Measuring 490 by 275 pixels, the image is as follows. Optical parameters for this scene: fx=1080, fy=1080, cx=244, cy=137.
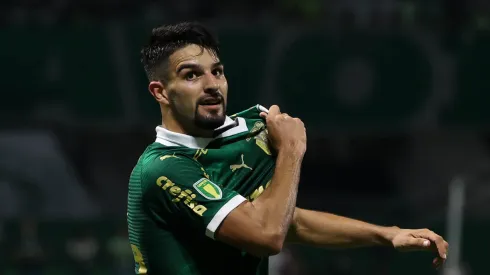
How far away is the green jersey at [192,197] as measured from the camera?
12.7ft

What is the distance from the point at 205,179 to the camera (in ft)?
12.9

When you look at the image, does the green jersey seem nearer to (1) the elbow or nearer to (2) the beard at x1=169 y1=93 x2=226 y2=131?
(2) the beard at x1=169 y1=93 x2=226 y2=131

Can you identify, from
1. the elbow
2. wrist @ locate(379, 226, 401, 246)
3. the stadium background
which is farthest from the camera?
the stadium background

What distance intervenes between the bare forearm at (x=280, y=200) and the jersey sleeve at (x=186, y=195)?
97 mm

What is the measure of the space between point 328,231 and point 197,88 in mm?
914

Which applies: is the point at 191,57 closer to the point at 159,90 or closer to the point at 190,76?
the point at 190,76

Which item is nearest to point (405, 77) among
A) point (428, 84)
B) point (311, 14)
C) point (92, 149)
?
point (428, 84)

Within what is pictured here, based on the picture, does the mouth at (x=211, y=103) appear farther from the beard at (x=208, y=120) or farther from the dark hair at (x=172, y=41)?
the dark hair at (x=172, y=41)

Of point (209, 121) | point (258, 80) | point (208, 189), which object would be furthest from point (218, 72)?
point (258, 80)

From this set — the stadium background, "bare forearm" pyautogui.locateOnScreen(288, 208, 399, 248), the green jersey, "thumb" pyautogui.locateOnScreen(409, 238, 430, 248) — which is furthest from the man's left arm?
the stadium background

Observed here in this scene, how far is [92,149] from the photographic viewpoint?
14406 millimetres

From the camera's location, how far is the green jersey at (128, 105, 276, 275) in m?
3.88

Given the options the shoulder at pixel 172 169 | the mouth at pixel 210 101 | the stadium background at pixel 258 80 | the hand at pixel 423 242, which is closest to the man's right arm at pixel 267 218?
the shoulder at pixel 172 169

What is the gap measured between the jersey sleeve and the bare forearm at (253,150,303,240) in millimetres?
97
